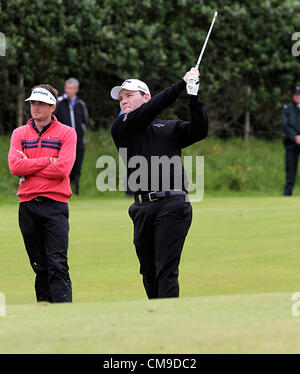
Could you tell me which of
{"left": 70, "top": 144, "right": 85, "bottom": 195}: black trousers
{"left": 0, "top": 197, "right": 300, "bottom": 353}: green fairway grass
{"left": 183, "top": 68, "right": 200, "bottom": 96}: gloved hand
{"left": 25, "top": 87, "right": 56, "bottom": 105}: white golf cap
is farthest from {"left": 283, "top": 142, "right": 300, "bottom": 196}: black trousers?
{"left": 183, "top": 68, "right": 200, "bottom": 96}: gloved hand

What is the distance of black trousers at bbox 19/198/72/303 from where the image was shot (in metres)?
7.47

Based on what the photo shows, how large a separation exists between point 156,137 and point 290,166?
1299 cm

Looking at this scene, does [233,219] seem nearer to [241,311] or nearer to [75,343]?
[241,311]

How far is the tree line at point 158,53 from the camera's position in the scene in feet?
66.4

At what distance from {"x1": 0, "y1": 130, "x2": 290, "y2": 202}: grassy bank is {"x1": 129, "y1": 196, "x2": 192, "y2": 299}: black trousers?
12182 millimetres

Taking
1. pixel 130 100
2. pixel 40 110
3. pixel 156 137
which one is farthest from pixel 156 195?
pixel 40 110

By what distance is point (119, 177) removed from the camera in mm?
20188

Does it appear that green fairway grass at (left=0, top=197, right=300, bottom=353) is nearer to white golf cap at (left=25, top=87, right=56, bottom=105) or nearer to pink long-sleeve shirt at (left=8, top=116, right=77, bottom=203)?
pink long-sleeve shirt at (left=8, top=116, right=77, bottom=203)

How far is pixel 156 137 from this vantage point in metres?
7.18

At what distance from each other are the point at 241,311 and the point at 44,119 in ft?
9.18

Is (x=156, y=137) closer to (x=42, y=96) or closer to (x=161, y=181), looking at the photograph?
(x=161, y=181)

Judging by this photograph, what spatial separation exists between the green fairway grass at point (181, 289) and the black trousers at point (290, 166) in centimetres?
166

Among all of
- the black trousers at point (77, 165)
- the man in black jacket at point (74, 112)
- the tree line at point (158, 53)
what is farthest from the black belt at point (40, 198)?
the tree line at point (158, 53)

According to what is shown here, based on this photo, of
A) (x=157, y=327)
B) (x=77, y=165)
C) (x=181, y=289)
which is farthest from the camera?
(x=77, y=165)
